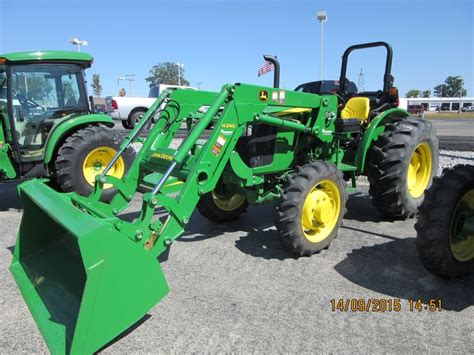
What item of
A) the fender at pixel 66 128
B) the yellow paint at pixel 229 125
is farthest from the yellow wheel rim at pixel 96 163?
the yellow paint at pixel 229 125

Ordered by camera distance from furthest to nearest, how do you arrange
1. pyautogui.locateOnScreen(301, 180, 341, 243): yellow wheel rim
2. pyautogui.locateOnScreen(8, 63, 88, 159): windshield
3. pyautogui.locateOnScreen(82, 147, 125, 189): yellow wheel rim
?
pyautogui.locateOnScreen(82, 147, 125, 189): yellow wheel rim < pyautogui.locateOnScreen(8, 63, 88, 159): windshield < pyautogui.locateOnScreen(301, 180, 341, 243): yellow wheel rim

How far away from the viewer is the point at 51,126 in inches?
252

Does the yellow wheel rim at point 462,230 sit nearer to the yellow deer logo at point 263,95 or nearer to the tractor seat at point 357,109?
the yellow deer logo at point 263,95

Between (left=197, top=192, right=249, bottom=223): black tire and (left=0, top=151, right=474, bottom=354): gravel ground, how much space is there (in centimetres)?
39

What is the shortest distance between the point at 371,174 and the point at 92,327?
378cm

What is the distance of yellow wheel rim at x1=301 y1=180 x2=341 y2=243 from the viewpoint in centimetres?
402

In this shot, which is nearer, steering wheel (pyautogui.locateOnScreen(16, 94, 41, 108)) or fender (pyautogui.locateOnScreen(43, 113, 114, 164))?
fender (pyautogui.locateOnScreen(43, 113, 114, 164))

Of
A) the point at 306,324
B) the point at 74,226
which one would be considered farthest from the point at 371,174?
the point at 74,226

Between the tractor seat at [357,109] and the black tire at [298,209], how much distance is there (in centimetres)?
185

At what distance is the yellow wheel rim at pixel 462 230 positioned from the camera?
3285 mm

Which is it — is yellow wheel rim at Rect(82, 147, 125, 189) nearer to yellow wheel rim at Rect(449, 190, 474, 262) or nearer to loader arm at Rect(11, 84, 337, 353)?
loader arm at Rect(11, 84, 337, 353)

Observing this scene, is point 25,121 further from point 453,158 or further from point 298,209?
point 453,158

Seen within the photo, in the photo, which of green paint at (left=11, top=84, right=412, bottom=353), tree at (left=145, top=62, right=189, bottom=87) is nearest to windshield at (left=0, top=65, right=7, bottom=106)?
green paint at (left=11, top=84, right=412, bottom=353)

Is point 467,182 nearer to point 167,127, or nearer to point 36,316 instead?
point 167,127
